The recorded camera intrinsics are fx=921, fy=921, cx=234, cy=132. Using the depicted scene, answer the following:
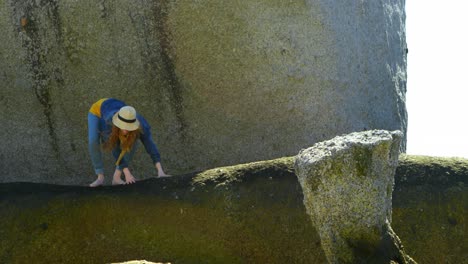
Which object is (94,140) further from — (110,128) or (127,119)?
(127,119)

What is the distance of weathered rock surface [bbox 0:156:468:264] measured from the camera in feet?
16.3

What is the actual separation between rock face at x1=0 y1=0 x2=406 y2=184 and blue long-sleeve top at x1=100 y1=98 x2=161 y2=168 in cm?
102

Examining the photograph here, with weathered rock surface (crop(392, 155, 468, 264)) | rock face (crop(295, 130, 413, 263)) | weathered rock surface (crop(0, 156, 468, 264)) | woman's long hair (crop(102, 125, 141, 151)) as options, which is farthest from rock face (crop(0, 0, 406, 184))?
rock face (crop(295, 130, 413, 263))

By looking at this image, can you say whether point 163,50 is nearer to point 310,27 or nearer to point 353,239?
point 310,27

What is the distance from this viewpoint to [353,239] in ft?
12.2

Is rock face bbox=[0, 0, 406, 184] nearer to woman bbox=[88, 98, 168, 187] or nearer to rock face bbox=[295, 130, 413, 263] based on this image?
woman bbox=[88, 98, 168, 187]

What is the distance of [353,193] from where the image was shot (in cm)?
367

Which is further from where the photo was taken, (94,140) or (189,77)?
(189,77)

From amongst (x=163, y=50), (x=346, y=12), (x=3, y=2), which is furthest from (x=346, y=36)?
(x=3, y=2)

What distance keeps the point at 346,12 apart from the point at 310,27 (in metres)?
0.38

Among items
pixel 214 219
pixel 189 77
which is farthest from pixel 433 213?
pixel 189 77

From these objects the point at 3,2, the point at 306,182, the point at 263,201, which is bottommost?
the point at 263,201

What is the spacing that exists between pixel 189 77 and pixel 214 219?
1827 mm

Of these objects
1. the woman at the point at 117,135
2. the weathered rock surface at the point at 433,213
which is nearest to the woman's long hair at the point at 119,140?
the woman at the point at 117,135
